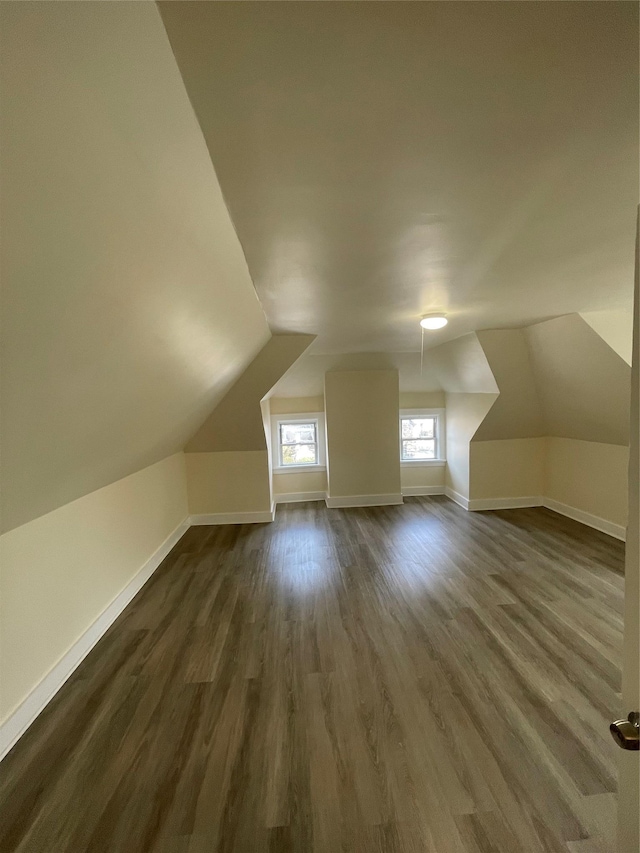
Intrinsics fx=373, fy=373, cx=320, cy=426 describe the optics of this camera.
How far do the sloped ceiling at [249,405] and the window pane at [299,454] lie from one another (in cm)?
109

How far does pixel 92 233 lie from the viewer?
2.74 ft

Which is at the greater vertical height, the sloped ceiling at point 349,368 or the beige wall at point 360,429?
the sloped ceiling at point 349,368

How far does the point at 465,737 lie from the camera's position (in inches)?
65.4

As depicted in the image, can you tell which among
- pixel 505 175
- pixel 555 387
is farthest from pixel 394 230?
pixel 555 387

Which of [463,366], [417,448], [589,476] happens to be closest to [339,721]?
[463,366]

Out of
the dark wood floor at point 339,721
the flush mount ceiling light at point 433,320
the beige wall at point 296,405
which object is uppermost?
the flush mount ceiling light at point 433,320

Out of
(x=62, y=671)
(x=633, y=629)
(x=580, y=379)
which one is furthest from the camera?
(x=580, y=379)

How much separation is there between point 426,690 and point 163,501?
2976mm

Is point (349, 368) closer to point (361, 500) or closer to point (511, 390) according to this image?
point (361, 500)

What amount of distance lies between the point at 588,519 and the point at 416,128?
464cm

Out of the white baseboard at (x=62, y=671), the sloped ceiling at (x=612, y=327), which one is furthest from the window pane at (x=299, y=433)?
the sloped ceiling at (x=612, y=327)

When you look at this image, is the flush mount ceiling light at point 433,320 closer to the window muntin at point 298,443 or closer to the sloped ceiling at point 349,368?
the sloped ceiling at point 349,368

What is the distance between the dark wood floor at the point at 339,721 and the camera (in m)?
1.34

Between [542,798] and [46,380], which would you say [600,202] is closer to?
[46,380]
